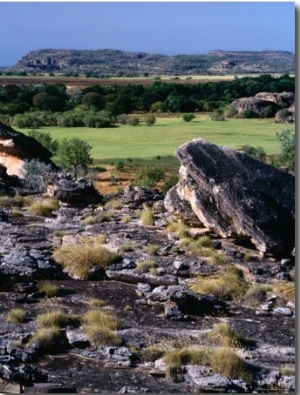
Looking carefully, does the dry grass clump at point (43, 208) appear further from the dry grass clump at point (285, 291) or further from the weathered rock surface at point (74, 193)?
the dry grass clump at point (285, 291)

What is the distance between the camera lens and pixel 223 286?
1141 cm

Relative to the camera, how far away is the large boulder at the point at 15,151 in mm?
26141

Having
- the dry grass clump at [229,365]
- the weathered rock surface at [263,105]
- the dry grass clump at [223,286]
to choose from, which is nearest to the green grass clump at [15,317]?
the dry grass clump at [229,365]

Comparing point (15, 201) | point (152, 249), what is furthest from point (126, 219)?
point (15, 201)

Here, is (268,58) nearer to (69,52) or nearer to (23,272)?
(69,52)

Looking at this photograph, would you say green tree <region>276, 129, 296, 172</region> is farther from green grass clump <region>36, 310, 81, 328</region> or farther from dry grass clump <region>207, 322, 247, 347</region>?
green grass clump <region>36, 310, 81, 328</region>

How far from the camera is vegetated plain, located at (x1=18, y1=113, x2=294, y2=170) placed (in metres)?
36.6

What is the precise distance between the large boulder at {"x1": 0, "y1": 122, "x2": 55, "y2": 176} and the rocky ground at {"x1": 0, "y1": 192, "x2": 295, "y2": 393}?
1023 centimetres

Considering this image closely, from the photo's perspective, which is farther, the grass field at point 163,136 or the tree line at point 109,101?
the tree line at point 109,101

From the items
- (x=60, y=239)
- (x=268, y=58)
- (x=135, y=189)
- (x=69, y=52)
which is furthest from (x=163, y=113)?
(x=69, y=52)

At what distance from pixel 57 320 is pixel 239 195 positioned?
568 centimetres

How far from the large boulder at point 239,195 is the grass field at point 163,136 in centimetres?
1939

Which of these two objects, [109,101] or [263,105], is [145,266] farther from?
[109,101]

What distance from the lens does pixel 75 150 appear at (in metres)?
30.1
